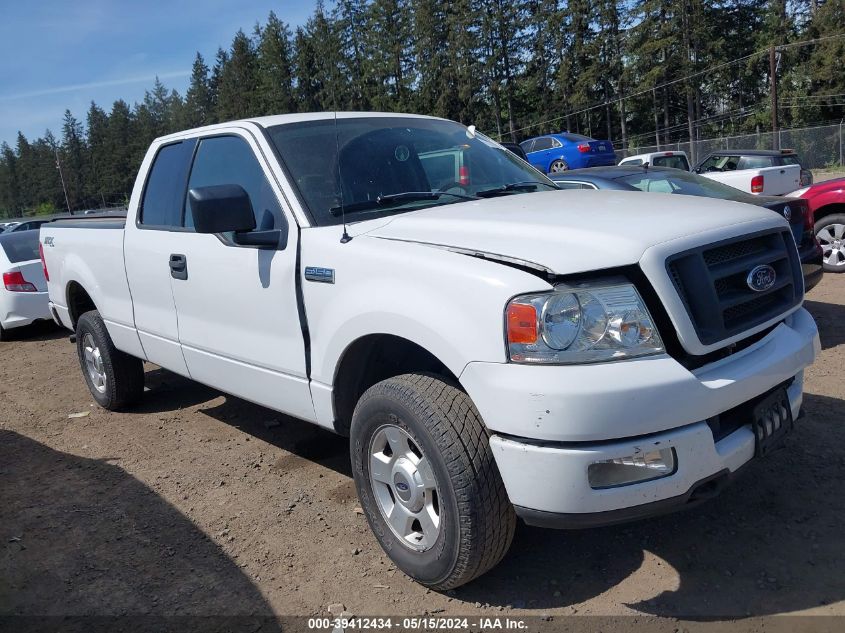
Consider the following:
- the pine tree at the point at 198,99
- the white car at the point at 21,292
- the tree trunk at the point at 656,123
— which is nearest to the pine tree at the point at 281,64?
the white car at the point at 21,292

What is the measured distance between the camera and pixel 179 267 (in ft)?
14.0

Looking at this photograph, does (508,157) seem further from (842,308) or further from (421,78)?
(421,78)

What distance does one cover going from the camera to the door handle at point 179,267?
4215 mm

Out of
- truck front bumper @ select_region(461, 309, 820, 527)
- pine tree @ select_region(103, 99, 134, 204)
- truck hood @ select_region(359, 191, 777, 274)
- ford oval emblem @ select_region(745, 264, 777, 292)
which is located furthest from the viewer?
pine tree @ select_region(103, 99, 134, 204)

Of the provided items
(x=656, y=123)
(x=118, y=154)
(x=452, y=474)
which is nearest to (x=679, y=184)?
(x=452, y=474)

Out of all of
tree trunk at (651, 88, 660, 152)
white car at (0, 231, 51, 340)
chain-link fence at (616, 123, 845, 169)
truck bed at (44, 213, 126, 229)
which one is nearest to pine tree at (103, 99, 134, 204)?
tree trunk at (651, 88, 660, 152)

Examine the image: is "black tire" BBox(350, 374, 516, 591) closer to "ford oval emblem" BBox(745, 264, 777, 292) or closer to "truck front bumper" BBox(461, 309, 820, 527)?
"truck front bumper" BBox(461, 309, 820, 527)

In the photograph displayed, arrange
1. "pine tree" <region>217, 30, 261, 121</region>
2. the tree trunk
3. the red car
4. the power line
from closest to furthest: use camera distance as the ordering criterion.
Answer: the red car
the power line
the tree trunk
"pine tree" <region>217, 30, 261, 121</region>

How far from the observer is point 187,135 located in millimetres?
4629

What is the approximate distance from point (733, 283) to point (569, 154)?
2179cm

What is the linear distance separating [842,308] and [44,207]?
107753mm

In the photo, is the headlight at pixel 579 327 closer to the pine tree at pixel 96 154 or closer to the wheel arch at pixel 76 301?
the wheel arch at pixel 76 301

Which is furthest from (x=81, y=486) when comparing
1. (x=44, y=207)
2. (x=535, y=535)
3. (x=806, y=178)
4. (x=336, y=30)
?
(x=44, y=207)

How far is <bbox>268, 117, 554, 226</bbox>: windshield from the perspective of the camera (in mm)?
3605
